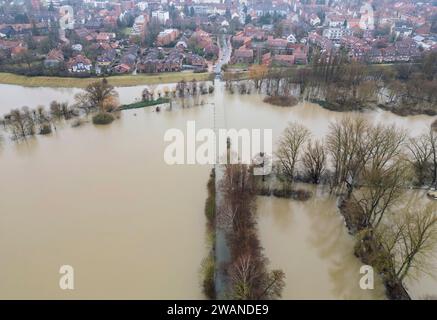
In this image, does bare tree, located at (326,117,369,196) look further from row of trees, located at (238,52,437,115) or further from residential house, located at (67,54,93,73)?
residential house, located at (67,54,93,73)

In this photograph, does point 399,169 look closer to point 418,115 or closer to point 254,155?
point 254,155

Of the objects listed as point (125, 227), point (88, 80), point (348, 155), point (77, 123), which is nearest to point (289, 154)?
point (348, 155)

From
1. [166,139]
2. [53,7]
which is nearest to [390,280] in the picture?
[166,139]

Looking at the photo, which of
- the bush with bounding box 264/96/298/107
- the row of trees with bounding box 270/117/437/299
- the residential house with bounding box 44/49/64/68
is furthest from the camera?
the residential house with bounding box 44/49/64/68

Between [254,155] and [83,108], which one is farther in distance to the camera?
[83,108]

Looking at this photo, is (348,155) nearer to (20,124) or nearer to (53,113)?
(53,113)

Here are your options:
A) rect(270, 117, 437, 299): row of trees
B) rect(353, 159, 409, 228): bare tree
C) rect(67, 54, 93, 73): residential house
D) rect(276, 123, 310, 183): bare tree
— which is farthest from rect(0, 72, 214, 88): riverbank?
rect(353, 159, 409, 228): bare tree
